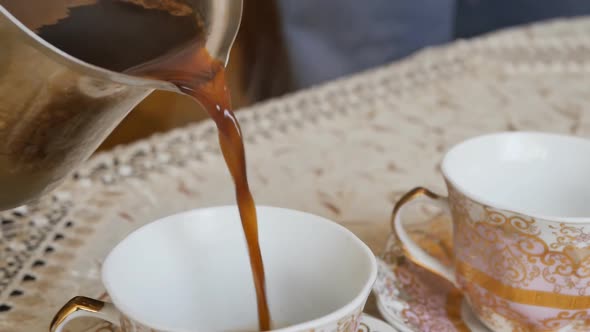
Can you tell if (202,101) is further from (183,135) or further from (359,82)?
(359,82)

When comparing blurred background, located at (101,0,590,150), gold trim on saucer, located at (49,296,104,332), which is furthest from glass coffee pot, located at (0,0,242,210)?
blurred background, located at (101,0,590,150)

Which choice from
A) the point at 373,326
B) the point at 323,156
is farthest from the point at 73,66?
the point at 323,156

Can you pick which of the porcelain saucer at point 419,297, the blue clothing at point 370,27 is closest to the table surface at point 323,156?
the porcelain saucer at point 419,297

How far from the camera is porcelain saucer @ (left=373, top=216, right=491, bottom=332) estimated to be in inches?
21.7

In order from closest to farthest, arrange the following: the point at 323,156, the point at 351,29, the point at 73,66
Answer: the point at 73,66, the point at 323,156, the point at 351,29

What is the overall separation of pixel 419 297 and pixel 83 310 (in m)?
0.27

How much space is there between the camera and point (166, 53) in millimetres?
538

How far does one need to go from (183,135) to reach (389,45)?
0.86 meters

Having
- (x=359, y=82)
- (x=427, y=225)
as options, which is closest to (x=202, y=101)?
(x=427, y=225)

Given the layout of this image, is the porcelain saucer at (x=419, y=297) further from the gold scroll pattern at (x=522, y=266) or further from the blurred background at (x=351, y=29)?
the blurred background at (x=351, y=29)

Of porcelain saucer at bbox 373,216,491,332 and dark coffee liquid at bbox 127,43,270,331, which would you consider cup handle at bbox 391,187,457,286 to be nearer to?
porcelain saucer at bbox 373,216,491,332

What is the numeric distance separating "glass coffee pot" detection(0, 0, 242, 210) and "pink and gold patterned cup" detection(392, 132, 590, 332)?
0.74 feet

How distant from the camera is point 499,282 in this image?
1.80 feet

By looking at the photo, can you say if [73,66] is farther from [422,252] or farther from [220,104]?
[422,252]
